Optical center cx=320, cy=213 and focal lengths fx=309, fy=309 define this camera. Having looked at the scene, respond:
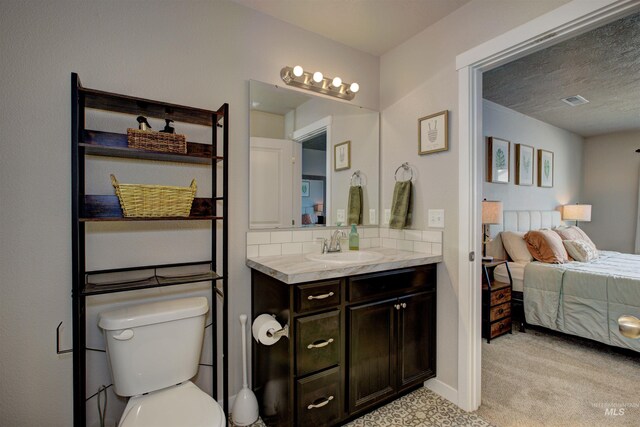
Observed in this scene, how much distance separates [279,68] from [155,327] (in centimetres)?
167

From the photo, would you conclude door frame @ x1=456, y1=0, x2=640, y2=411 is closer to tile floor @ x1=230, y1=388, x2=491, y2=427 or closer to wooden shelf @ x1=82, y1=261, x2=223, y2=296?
tile floor @ x1=230, y1=388, x2=491, y2=427

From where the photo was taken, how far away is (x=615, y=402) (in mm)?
1968

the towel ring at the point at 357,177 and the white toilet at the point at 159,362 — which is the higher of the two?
the towel ring at the point at 357,177

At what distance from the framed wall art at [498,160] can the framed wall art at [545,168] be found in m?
0.92

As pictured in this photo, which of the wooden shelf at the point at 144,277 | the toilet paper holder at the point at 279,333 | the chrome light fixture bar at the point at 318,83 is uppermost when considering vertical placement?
the chrome light fixture bar at the point at 318,83

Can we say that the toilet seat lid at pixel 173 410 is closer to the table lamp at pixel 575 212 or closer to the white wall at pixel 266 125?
the white wall at pixel 266 125

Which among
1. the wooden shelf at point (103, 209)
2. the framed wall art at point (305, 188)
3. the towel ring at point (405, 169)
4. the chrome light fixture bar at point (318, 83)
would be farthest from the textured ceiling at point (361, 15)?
the wooden shelf at point (103, 209)

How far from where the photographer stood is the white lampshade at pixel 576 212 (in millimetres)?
4914

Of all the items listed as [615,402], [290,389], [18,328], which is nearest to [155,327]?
[18,328]

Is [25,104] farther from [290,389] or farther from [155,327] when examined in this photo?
[290,389]

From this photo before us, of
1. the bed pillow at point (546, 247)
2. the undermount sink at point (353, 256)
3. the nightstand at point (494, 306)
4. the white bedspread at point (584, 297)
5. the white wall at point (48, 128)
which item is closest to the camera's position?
the white wall at point (48, 128)

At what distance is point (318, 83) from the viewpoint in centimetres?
215

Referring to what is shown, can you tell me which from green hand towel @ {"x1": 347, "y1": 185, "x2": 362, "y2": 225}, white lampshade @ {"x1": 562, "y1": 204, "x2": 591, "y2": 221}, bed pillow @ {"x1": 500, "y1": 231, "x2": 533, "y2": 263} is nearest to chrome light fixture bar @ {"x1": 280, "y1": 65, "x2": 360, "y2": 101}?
green hand towel @ {"x1": 347, "y1": 185, "x2": 362, "y2": 225}

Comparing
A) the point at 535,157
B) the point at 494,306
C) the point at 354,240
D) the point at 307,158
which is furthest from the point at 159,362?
the point at 535,157
